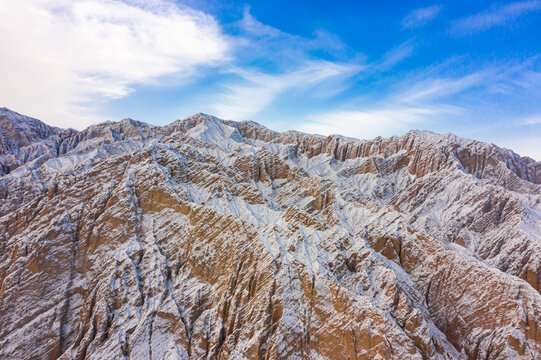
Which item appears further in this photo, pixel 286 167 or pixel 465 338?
pixel 286 167

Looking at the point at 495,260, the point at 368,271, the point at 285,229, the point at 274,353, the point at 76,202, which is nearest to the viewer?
the point at 274,353

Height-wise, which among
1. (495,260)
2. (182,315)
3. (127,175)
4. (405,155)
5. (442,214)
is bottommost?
(182,315)

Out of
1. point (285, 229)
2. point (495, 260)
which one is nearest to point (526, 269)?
point (495, 260)

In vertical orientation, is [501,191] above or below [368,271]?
above

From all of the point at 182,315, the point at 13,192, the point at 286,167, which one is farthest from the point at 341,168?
the point at 13,192

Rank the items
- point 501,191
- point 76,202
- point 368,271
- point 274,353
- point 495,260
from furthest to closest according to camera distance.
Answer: point 501,191 < point 495,260 < point 76,202 < point 368,271 < point 274,353

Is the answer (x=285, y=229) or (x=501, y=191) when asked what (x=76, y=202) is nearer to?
(x=285, y=229)
